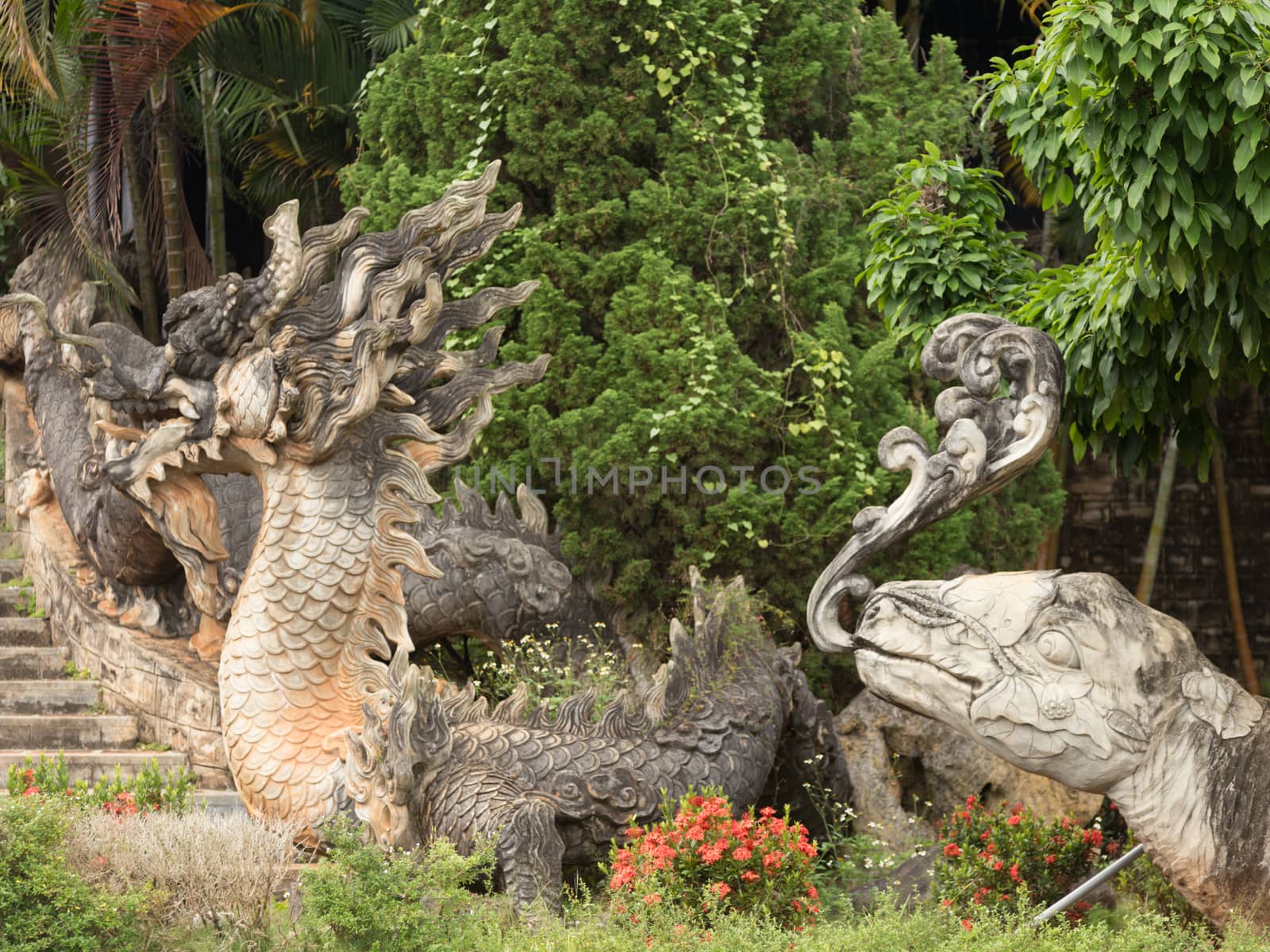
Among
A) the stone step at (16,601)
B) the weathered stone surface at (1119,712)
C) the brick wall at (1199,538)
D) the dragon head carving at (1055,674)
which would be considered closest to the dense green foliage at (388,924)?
the weathered stone surface at (1119,712)

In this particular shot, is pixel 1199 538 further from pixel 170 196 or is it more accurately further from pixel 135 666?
pixel 135 666

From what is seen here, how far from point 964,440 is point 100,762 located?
15.8ft

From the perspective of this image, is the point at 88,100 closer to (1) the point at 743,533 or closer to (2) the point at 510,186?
(2) the point at 510,186

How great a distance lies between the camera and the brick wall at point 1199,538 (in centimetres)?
1209

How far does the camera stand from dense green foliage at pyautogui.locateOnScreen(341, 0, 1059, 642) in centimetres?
730

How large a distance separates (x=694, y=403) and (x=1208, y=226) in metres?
3.43

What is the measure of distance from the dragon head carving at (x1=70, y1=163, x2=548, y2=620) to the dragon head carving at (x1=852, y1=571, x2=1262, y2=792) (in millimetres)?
2381

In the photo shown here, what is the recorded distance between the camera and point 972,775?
655 cm

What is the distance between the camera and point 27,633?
8.49m

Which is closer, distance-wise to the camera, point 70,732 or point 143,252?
point 70,732

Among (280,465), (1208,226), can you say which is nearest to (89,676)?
(280,465)

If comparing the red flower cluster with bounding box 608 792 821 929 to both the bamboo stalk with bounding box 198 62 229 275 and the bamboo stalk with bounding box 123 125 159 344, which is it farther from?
the bamboo stalk with bounding box 123 125 159 344

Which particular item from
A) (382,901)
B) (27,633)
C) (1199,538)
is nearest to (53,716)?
(27,633)

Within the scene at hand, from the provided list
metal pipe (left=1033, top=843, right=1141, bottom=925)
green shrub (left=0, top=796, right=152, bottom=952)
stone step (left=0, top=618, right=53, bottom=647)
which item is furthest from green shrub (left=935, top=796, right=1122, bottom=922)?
stone step (left=0, top=618, right=53, bottom=647)
